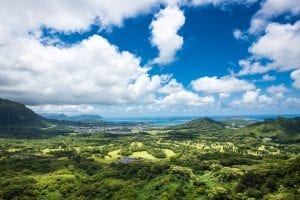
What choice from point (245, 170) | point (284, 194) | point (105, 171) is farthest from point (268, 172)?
point (105, 171)

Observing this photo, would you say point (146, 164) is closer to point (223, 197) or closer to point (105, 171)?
point (105, 171)

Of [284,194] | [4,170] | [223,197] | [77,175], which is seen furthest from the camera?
[4,170]

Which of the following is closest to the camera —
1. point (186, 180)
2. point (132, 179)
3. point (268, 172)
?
point (268, 172)

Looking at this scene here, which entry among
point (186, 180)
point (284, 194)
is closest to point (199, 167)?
point (186, 180)

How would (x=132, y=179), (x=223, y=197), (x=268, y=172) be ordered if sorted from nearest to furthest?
(x=223, y=197) < (x=268, y=172) < (x=132, y=179)

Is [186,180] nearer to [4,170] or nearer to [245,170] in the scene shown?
[245,170]

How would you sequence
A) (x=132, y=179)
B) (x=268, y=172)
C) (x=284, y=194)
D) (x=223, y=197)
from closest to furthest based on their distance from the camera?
1. (x=284, y=194)
2. (x=223, y=197)
3. (x=268, y=172)
4. (x=132, y=179)

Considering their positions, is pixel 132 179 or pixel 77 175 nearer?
pixel 132 179

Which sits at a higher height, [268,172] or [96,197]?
[268,172]

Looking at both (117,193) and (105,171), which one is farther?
(105,171)
